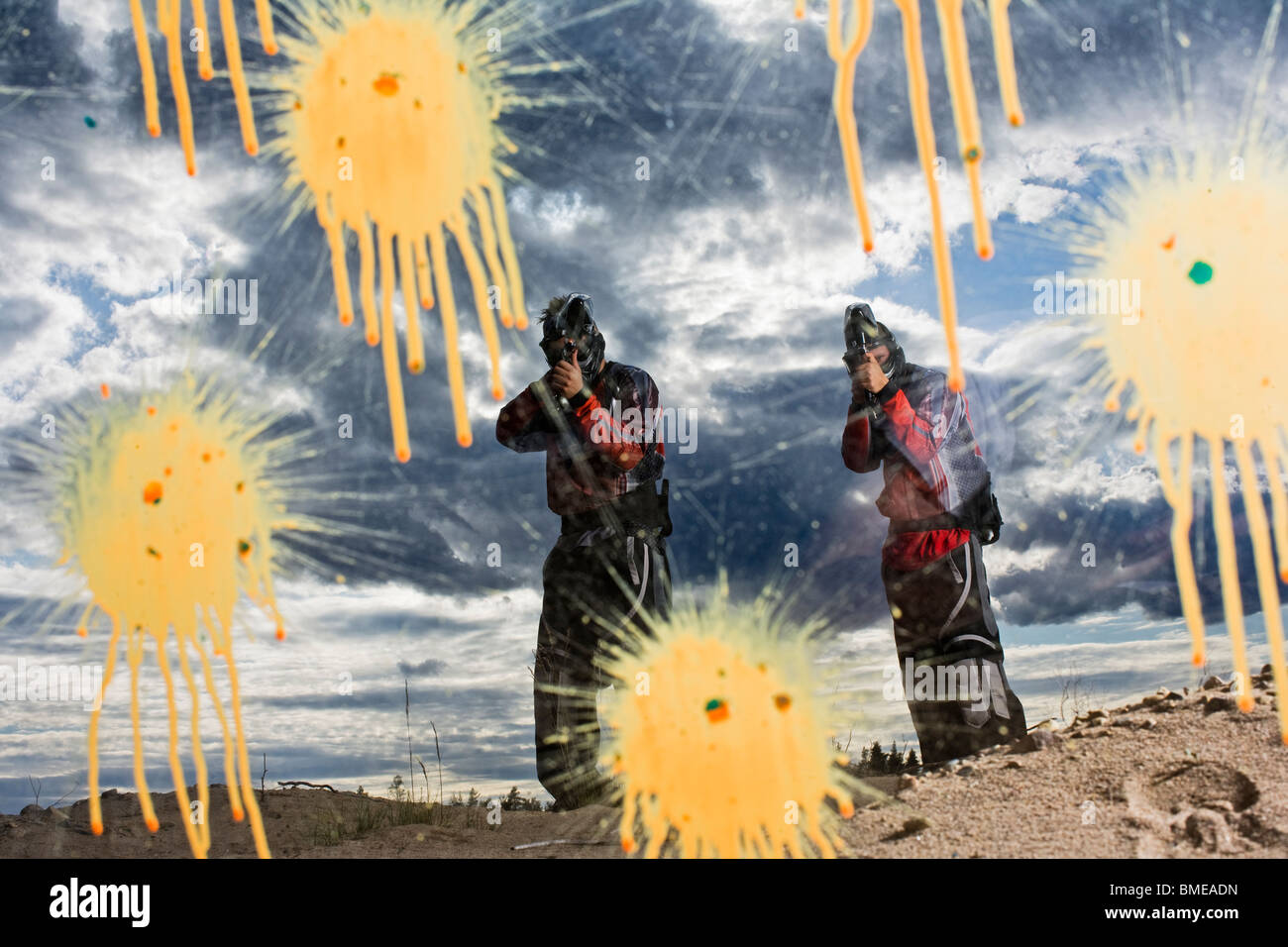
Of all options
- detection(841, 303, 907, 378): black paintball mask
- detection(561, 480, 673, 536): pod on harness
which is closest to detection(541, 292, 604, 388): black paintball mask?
detection(561, 480, 673, 536): pod on harness

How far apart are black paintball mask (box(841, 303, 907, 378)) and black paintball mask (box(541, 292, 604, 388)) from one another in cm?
111

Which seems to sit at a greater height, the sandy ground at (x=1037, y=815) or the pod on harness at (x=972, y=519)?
the pod on harness at (x=972, y=519)

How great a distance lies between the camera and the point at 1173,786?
3.13m

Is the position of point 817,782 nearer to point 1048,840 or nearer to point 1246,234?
point 1048,840

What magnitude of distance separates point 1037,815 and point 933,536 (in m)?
1.15

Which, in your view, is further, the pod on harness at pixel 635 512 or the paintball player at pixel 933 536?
the pod on harness at pixel 635 512

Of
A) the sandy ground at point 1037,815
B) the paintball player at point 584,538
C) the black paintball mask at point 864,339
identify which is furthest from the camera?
the paintball player at point 584,538

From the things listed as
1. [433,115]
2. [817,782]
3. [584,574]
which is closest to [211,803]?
[584,574]

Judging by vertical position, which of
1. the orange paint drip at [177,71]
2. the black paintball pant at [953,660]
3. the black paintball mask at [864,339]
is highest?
the orange paint drip at [177,71]

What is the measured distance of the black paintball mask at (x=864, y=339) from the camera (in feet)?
11.7

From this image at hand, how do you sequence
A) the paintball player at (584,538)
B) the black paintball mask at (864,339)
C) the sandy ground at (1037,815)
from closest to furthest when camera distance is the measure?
the sandy ground at (1037,815) < the black paintball mask at (864,339) < the paintball player at (584,538)

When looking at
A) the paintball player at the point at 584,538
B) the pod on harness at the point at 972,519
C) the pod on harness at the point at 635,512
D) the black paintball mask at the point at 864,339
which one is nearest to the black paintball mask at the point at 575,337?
the paintball player at the point at 584,538

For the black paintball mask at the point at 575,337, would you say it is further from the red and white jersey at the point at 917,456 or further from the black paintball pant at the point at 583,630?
the red and white jersey at the point at 917,456

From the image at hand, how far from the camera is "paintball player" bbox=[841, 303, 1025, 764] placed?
11.7 feet
